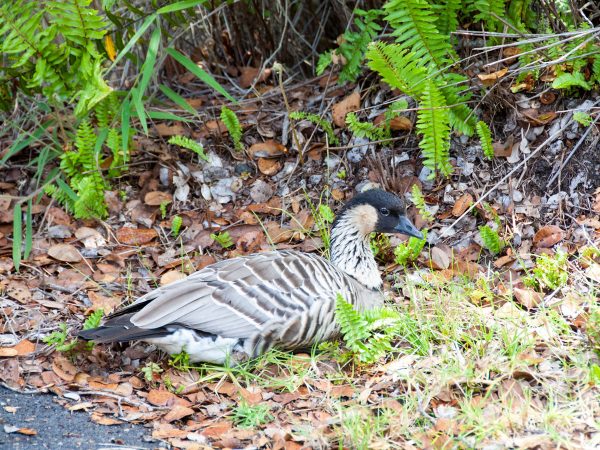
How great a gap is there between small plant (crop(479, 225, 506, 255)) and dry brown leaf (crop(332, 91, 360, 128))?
198cm

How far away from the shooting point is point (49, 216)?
789 centimetres

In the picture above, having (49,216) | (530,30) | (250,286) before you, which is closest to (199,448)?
(250,286)

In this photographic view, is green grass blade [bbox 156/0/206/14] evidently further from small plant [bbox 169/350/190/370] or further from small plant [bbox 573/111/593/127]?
small plant [bbox 573/111/593/127]

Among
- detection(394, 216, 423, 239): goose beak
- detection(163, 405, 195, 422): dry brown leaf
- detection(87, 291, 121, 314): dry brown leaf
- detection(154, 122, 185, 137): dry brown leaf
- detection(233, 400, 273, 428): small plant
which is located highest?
detection(154, 122, 185, 137): dry brown leaf

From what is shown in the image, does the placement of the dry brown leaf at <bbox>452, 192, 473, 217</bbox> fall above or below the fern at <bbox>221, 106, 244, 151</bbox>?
below

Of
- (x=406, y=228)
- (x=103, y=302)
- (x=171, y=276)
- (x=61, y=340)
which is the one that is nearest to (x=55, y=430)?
(x=61, y=340)

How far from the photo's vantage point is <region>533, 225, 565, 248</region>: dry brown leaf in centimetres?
671

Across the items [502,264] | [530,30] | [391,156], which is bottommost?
[502,264]

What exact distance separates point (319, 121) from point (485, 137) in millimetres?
1587

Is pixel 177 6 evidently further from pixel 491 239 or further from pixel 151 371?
pixel 491 239

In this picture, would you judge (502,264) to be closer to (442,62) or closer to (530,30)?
(442,62)

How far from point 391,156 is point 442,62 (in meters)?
1.00

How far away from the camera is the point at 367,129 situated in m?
7.70

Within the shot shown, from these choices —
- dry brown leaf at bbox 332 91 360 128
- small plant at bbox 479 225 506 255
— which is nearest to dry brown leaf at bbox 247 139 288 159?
dry brown leaf at bbox 332 91 360 128
